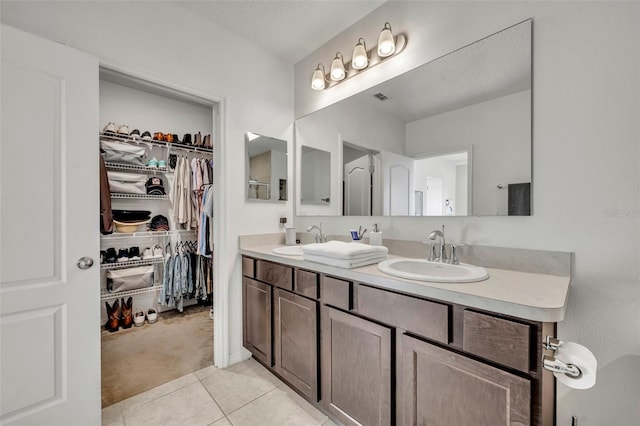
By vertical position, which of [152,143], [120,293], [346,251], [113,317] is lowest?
[113,317]

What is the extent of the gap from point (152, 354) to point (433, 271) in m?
2.31

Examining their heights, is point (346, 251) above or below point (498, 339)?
above

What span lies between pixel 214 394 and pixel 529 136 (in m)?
2.31

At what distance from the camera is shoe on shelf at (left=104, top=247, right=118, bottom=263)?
104 inches

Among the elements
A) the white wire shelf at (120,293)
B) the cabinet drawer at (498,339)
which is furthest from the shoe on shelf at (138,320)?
the cabinet drawer at (498,339)

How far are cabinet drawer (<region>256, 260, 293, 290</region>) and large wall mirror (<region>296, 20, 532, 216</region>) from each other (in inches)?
27.8

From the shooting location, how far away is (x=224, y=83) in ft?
6.66

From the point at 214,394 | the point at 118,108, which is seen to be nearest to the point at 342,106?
the point at 214,394

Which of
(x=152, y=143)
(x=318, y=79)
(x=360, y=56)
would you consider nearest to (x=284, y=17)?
(x=318, y=79)

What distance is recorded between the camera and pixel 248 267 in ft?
6.57

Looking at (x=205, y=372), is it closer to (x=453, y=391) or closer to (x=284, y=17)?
(x=453, y=391)

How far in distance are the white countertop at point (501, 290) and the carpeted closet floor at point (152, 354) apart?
159 centimetres

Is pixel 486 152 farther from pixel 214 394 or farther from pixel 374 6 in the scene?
pixel 214 394

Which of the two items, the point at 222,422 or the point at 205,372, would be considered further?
the point at 205,372
